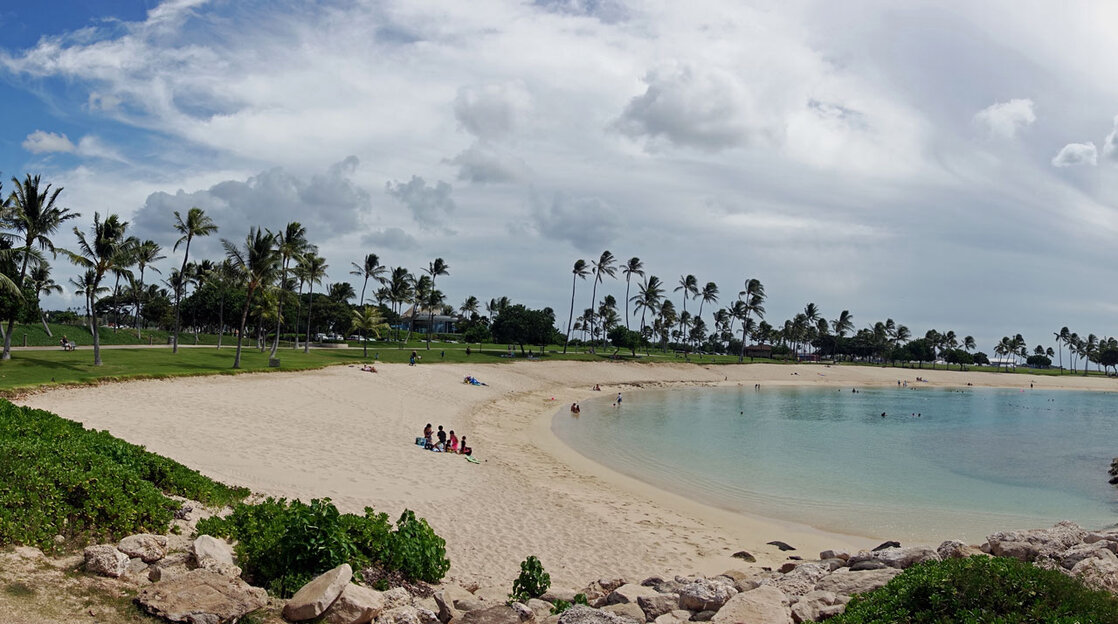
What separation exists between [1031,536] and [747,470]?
667 inches

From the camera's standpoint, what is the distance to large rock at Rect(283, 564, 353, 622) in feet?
24.3

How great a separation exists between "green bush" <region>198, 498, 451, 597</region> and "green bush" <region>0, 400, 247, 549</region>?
1.06 m

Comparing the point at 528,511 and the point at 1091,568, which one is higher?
the point at 1091,568

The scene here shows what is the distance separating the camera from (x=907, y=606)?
798 cm

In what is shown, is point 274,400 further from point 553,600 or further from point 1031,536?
point 1031,536

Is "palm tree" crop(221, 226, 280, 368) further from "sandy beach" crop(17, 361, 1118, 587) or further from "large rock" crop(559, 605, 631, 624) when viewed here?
"large rock" crop(559, 605, 631, 624)

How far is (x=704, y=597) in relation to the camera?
9.84m

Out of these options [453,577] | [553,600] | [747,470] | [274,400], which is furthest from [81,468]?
[747,470]

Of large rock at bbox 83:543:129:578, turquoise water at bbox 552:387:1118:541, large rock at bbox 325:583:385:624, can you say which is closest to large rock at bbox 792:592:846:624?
large rock at bbox 325:583:385:624

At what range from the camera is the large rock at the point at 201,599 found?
7184 mm

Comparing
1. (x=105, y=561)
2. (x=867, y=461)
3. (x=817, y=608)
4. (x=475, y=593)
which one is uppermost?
(x=105, y=561)

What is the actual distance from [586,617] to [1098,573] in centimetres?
719

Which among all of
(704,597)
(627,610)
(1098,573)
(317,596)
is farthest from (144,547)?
(1098,573)

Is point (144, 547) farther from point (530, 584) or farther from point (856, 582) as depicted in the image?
point (856, 582)
